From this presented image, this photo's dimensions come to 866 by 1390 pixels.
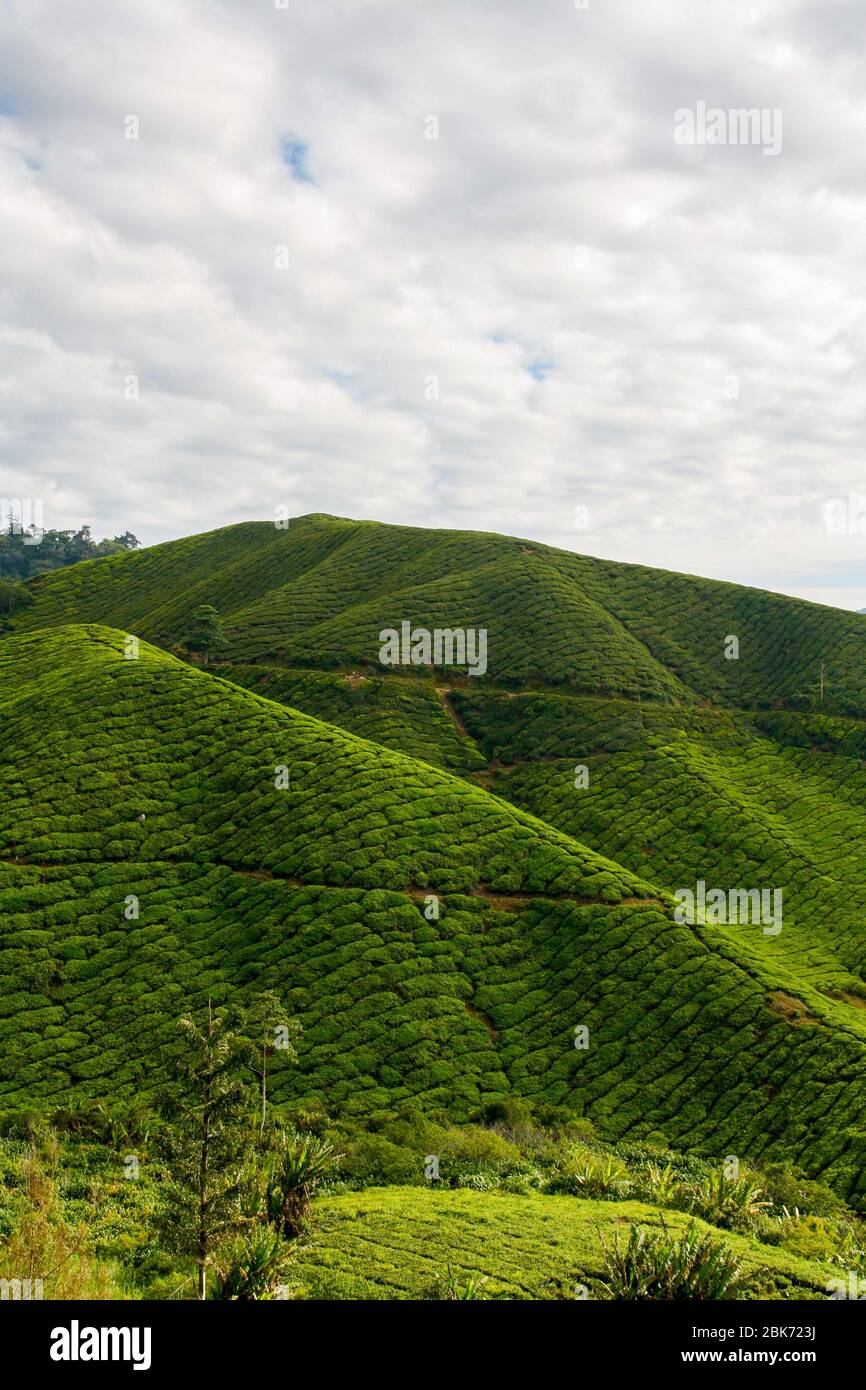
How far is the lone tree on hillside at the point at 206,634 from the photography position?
81.0 meters

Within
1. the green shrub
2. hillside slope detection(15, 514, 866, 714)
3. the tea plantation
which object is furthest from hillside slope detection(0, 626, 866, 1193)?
hillside slope detection(15, 514, 866, 714)

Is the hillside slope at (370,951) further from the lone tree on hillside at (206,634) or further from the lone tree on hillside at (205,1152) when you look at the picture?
the lone tree on hillside at (206,634)

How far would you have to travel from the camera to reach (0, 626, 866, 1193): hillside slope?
30.1m

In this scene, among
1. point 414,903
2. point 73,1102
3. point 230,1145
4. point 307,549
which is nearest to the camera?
point 230,1145

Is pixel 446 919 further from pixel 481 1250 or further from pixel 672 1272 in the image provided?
pixel 672 1272

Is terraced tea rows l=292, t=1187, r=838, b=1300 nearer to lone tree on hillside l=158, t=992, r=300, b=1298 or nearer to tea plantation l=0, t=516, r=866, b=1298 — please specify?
tea plantation l=0, t=516, r=866, b=1298

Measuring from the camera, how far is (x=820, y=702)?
74.2 meters

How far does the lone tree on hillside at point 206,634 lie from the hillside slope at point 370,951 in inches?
1268

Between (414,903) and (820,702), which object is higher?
(820,702)

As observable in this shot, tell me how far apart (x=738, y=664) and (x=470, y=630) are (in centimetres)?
2761

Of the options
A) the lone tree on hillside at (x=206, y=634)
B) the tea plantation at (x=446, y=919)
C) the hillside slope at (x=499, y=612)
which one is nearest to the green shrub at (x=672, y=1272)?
the tea plantation at (x=446, y=919)
